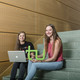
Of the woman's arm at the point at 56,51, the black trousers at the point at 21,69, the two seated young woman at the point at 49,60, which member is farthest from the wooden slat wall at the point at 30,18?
the woman's arm at the point at 56,51

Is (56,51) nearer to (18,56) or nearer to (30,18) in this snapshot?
(18,56)

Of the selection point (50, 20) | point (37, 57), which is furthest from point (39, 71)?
point (50, 20)

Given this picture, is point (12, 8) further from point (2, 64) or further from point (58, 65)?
point (58, 65)

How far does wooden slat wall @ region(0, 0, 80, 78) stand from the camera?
3.14 metres

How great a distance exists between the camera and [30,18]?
12.4ft

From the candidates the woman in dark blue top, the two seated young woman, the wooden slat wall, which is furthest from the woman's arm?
the wooden slat wall

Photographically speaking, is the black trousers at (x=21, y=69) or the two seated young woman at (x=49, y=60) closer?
the two seated young woman at (x=49, y=60)

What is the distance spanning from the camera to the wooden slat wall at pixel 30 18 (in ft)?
10.3

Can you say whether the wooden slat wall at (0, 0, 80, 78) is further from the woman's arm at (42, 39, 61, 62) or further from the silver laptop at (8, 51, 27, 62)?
the woman's arm at (42, 39, 61, 62)

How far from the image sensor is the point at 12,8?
3.30 metres

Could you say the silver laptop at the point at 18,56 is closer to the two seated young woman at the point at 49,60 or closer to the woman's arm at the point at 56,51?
the two seated young woman at the point at 49,60

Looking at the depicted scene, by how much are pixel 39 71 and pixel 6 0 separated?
4.75ft

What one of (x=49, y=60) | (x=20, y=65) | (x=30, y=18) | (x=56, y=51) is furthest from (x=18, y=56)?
(x=30, y=18)

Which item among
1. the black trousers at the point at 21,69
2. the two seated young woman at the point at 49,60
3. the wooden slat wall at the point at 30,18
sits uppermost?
the wooden slat wall at the point at 30,18
